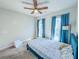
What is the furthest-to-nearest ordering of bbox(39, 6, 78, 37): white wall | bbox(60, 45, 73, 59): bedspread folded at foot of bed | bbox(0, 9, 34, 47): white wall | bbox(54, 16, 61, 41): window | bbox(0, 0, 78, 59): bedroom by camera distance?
bbox(0, 9, 34, 47): white wall → bbox(54, 16, 61, 41): window → bbox(0, 0, 78, 59): bedroom → bbox(39, 6, 78, 37): white wall → bbox(60, 45, 73, 59): bedspread folded at foot of bed

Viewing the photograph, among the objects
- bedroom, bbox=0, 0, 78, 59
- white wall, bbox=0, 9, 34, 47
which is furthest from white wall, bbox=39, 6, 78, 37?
white wall, bbox=0, 9, 34, 47

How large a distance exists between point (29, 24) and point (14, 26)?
1215 millimetres

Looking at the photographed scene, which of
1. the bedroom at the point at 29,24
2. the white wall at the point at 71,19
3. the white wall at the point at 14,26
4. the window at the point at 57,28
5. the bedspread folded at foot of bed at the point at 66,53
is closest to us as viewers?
the bedspread folded at foot of bed at the point at 66,53

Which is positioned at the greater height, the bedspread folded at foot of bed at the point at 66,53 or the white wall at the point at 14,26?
the white wall at the point at 14,26

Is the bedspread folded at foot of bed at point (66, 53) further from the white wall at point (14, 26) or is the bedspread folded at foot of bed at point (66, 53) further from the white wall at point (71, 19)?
the white wall at point (14, 26)

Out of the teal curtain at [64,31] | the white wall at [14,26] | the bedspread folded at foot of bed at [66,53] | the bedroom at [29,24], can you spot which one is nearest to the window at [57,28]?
the bedroom at [29,24]

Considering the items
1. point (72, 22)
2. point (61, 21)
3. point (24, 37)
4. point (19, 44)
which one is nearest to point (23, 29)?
point (24, 37)

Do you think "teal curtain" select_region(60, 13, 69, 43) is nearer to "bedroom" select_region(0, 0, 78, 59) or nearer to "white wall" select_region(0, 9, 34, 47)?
"bedroom" select_region(0, 0, 78, 59)

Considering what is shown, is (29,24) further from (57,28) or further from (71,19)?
(71,19)

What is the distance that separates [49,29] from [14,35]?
240 cm

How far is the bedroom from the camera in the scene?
14.1 ft

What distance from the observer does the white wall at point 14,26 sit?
5.57 m

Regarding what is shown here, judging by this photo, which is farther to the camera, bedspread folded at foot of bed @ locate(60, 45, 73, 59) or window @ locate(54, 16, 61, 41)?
window @ locate(54, 16, 61, 41)

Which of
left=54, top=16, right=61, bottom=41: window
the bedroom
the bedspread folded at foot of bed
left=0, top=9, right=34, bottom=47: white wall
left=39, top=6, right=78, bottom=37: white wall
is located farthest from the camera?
left=0, top=9, right=34, bottom=47: white wall
